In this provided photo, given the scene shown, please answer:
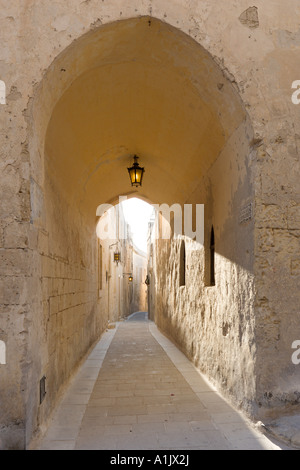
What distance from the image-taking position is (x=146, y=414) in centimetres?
344

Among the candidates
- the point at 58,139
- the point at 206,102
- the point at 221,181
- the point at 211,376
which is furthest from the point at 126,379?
the point at 206,102

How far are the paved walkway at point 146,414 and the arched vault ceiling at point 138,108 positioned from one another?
102 inches

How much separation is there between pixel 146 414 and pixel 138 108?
12.3 ft

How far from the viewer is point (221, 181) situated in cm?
418

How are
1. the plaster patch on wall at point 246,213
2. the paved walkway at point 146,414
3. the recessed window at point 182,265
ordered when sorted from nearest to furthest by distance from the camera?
the paved walkway at point 146,414 < the plaster patch on wall at point 246,213 < the recessed window at point 182,265

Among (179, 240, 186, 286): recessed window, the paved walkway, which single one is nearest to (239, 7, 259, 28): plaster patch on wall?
the paved walkway

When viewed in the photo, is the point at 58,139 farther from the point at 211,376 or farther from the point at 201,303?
the point at 211,376

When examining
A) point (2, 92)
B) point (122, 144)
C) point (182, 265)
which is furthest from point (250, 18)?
point (182, 265)

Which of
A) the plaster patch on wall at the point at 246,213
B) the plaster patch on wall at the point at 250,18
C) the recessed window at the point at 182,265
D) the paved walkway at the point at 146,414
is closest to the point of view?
the paved walkway at the point at 146,414

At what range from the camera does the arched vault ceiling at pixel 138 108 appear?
10.9 feet

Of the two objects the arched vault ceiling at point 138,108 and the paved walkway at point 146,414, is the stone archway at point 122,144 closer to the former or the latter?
the arched vault ceiling at point 138,108

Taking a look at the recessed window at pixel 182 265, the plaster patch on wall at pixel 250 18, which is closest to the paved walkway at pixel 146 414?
the recessed window at pixel 182 265

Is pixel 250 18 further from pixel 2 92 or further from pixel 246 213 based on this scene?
pixel 2 92

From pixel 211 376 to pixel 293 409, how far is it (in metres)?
1.51
